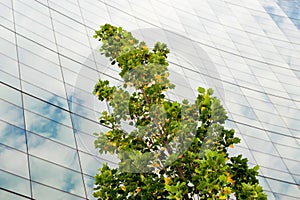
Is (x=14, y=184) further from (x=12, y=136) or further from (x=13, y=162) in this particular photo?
(x=12, y=136)

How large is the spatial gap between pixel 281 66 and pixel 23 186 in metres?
29.7

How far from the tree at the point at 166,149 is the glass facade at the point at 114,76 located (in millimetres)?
6380

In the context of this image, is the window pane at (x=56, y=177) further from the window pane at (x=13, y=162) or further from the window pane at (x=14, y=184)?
the window pane at (x=14, y=184)

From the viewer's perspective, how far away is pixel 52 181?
1612 centimetres

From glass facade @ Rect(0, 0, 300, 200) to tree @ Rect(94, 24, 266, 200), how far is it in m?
6.38

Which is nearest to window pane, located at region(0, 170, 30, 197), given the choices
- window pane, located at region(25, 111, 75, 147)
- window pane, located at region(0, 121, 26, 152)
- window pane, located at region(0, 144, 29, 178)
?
window pane, located at region(0, 144, 29, 178)

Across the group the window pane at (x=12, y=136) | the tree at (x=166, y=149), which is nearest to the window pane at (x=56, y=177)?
the window pane at (x=12, y=136)

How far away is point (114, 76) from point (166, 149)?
15.1 m

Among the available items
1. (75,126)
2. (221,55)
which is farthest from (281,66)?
(75,126)

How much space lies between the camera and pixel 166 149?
10500 mm

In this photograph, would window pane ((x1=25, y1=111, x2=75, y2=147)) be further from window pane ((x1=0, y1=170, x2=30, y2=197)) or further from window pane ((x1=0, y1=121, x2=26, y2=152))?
window pane ((x1=0, y1=170, x2=30, y2=197))

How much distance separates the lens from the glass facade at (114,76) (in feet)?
55.7

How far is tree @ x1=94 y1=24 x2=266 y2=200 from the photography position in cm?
866

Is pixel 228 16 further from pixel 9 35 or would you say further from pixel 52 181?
pixel 52 181
